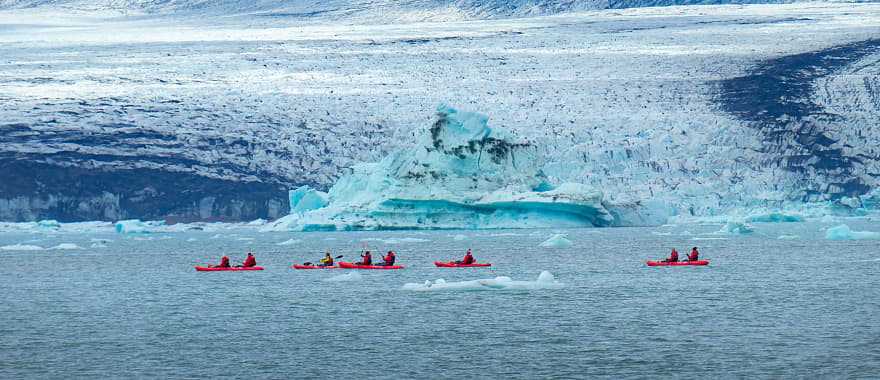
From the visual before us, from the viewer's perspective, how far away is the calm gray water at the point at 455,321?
63.5 ft

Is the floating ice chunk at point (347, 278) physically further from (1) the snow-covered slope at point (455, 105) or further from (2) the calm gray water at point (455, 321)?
(1) the snow-covered slope at point (455, 105)

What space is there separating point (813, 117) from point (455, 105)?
1913cm

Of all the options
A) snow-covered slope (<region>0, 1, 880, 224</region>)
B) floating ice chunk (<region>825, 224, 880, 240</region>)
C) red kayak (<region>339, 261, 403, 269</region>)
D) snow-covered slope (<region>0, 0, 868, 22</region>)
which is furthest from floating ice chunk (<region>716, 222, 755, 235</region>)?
snow-covered slope (<region>0, 0, 868, 22</region>)

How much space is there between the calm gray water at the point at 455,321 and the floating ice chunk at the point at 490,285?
20 cm

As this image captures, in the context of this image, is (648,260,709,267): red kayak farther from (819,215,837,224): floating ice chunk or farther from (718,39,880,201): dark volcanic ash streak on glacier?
(718,39,880,201): dark volcanic ash streak on glacier

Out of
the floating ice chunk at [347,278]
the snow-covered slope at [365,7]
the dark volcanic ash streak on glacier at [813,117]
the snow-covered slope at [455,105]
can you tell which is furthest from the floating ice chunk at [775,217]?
the snow-covered slope at [365,7]

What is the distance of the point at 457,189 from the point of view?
53.1m

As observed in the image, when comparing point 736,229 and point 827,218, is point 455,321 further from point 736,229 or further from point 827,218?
point 827,218

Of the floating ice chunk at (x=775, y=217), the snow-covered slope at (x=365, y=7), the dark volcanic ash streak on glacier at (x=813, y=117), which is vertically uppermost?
the snow-covered slope at (x=365, y=7)

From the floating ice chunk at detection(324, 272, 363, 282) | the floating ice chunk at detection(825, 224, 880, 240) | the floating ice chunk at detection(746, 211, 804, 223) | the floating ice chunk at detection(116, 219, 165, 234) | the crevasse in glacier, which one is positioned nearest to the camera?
the floating ice chunk at detection(324, 272, 363, 282)

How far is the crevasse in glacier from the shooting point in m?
52.4

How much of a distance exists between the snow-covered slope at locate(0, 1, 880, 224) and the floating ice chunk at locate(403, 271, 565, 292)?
2524 centimetres

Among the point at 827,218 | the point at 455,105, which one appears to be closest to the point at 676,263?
the point at 827,218

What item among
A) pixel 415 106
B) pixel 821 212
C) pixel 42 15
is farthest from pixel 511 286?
pixel 42 15
